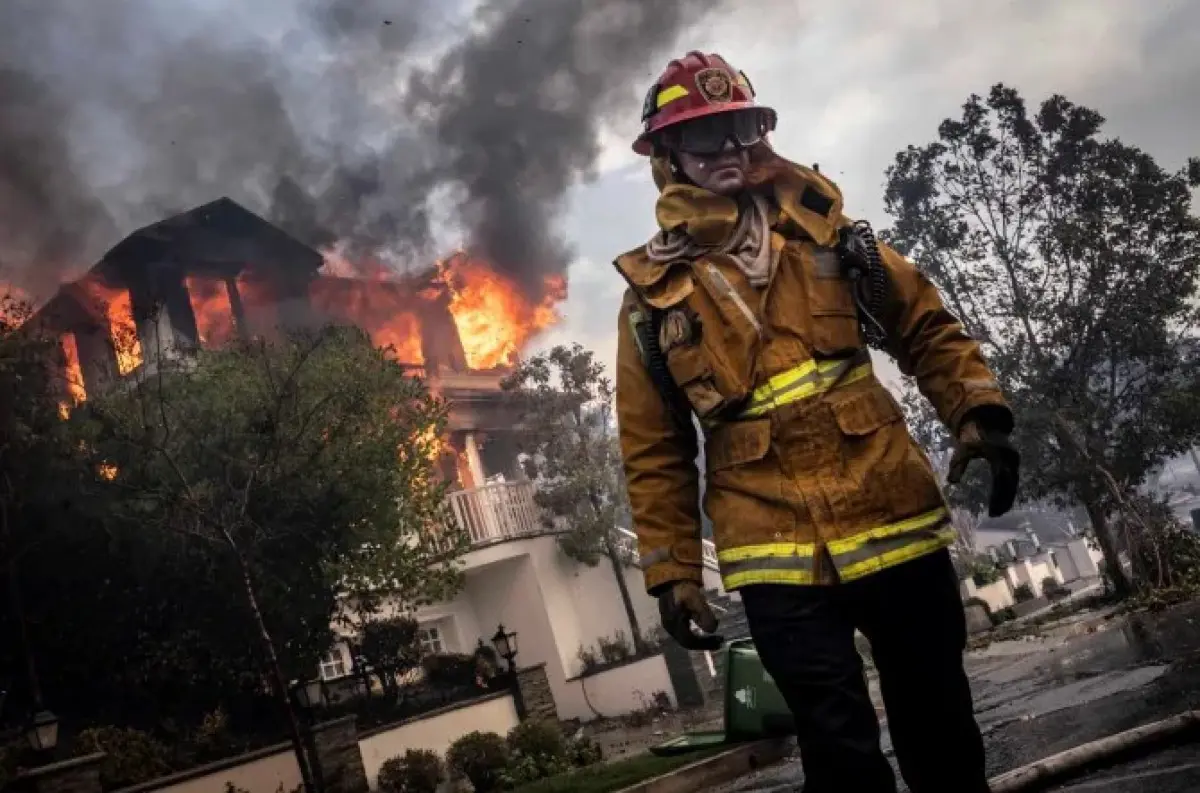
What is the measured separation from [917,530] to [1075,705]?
3794 millimetres

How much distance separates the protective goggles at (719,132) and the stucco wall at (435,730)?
11.3 meters

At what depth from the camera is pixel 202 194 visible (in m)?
25.4

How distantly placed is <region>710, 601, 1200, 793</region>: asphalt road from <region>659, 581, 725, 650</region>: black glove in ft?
4.58

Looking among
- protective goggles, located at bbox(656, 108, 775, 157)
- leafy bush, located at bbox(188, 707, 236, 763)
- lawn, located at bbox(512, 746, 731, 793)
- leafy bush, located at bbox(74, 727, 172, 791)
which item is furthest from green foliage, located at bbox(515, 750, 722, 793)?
protective goggles, located at bbox(656, 108, 775, 157)

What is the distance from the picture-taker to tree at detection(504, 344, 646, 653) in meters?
20.1

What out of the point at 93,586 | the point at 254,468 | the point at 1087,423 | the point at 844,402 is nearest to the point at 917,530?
the point at 844,402

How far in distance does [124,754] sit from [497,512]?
30.5ft

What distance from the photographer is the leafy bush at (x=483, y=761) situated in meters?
11.8

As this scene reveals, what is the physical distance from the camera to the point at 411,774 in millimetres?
12070

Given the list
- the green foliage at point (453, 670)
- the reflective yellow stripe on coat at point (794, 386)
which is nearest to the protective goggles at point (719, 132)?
the reflective yellow stripe on coat at point (794, 386)

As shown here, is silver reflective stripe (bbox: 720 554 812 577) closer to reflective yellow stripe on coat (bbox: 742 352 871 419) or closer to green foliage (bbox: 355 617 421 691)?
reflective yellow stripe on coat (bbox: 742 352 871 419)

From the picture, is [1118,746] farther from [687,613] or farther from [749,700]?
[749,700]

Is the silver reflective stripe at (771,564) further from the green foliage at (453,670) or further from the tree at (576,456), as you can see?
the tree at (576,456)

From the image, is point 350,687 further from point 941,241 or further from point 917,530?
point 917,530
